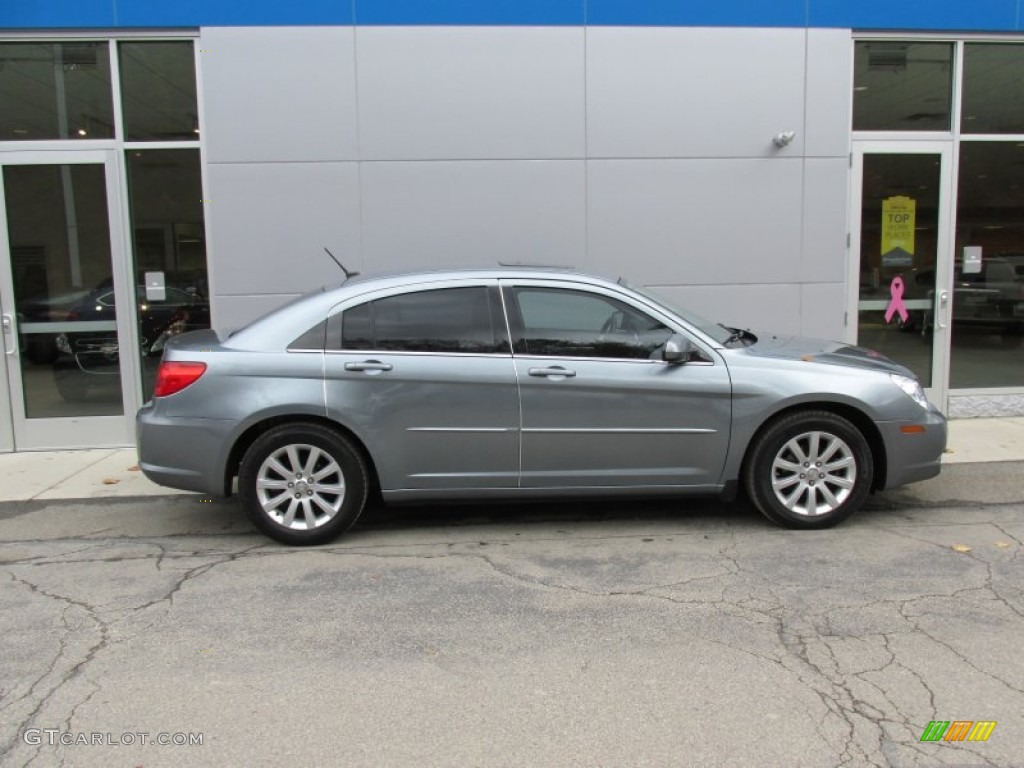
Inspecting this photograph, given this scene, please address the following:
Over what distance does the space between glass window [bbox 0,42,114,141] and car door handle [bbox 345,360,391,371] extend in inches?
179

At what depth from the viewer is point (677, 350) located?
4805 mm

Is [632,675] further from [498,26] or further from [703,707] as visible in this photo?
[498,26]

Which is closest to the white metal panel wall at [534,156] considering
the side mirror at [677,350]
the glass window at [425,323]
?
the glass window at [425,323]

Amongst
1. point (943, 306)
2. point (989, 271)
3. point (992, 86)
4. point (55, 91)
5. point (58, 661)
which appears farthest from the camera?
point (989, 271)

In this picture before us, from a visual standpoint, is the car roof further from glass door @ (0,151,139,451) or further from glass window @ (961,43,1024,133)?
glass window @ (961,43,1024,133)

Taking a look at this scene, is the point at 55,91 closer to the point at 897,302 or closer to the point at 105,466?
the point at 105,466

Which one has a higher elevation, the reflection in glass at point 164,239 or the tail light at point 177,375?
the reflection in glass at point 164,239

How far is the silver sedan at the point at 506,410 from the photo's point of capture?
482cm

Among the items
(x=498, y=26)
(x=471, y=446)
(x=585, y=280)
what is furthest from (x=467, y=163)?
(x=471, y=446)

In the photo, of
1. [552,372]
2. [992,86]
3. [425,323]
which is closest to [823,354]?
[552,372]

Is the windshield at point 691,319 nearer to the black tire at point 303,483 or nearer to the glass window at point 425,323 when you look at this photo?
the glass window at point 425,323

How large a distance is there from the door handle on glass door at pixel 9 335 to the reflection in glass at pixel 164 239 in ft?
3.74

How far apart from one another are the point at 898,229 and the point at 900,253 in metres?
0.25

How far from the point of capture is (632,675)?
3275 millimetres
